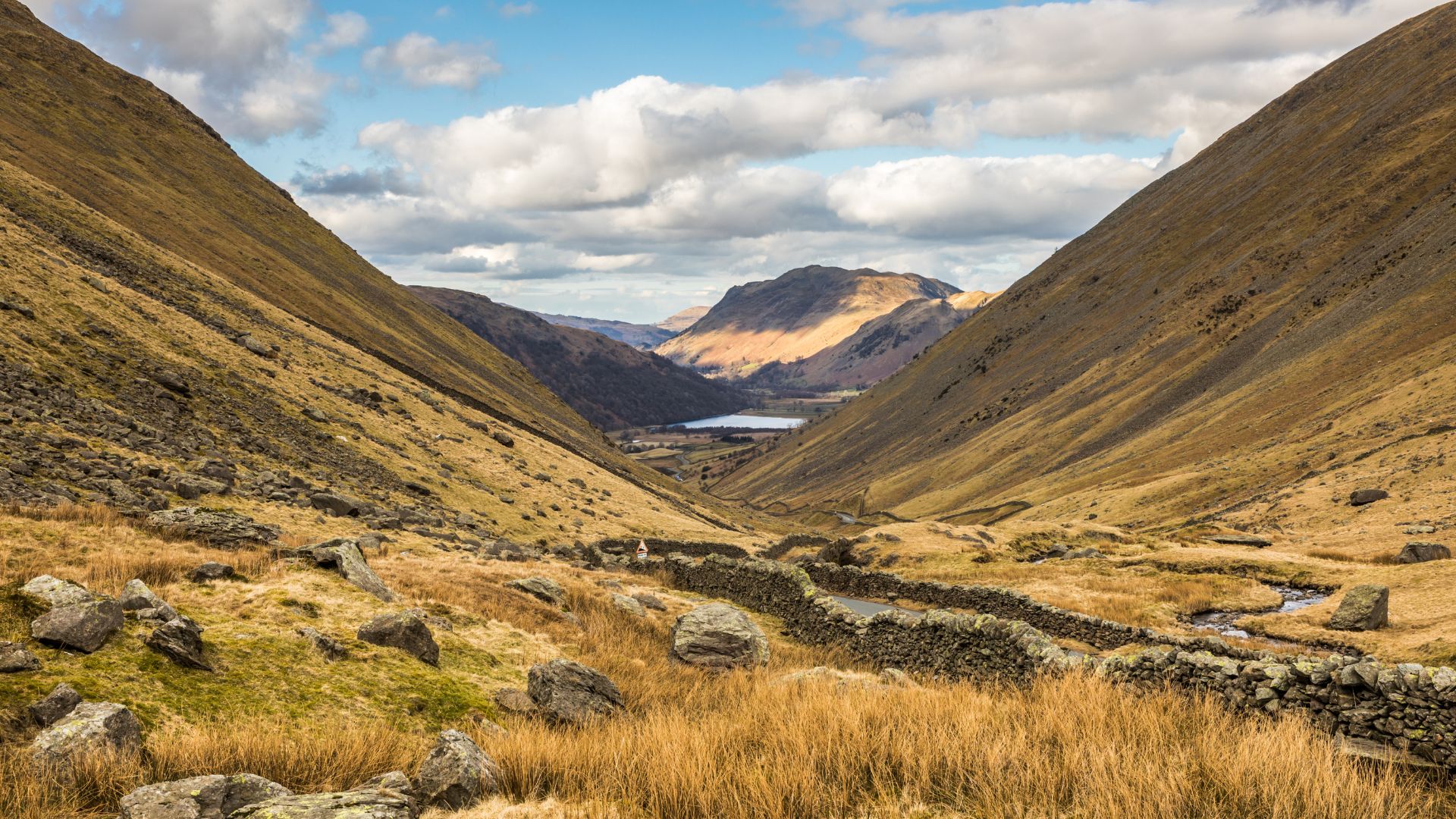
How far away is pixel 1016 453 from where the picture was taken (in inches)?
4660

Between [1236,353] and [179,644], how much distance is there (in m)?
127

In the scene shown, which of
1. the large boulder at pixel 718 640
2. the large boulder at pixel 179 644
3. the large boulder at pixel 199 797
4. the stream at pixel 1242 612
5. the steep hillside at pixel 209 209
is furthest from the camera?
the steep hillside at pixel 209 209

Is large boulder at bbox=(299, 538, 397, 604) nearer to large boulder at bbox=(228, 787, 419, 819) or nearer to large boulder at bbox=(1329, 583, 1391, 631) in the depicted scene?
large boulder at bbox=(228, 787, 419, 819)

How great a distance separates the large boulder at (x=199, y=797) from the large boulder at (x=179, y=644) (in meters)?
3.63

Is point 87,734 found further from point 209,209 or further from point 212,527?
point 209,209

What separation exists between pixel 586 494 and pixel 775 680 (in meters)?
47.5

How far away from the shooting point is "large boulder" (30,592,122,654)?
9461 mm

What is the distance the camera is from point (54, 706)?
7980mm

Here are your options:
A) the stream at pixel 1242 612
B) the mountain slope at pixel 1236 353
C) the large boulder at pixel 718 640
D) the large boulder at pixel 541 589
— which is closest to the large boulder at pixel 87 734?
the large boulder at pixel 718 640

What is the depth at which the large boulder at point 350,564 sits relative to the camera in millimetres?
16078

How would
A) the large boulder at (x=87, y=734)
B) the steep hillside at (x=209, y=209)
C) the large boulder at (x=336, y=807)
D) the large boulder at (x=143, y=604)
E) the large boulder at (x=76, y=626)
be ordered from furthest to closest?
the steep hillside at (x=209, y=209), the large boulder at (x=143, y=604), the large boulder at (x=76, y=626), the large boulder at (x=87, y=734), the large boulder at (x=336, y=807)

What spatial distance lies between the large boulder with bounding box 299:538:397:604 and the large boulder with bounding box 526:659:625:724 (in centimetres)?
499

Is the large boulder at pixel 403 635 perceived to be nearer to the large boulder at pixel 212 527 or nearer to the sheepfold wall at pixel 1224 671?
the large boulder at pixel 212 527

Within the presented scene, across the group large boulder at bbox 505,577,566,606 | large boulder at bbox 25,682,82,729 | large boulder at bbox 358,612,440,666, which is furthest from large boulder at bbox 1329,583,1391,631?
large boulder at bbox 25,682,82,729
